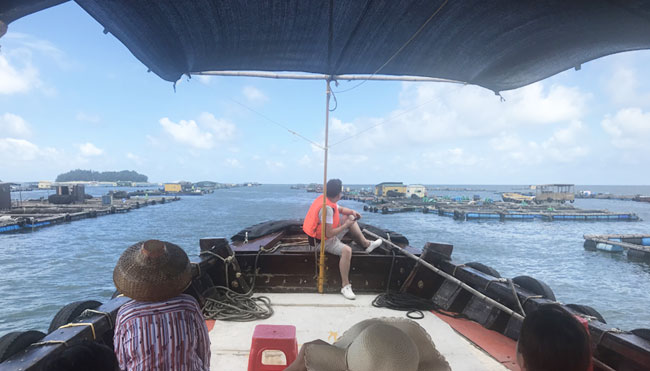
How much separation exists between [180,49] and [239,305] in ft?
11.2

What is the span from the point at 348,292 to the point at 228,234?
2887 centimetres

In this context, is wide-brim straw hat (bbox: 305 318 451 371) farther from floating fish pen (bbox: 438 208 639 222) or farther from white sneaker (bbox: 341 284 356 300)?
floating fish pen (bbox: 438 208 639 222)

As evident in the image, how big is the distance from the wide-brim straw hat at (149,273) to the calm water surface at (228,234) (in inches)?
204

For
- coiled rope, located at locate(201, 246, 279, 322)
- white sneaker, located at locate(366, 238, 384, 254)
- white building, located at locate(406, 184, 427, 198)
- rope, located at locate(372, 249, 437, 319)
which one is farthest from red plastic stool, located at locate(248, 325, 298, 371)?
white building, located at locate(406, 184, 427, 198)

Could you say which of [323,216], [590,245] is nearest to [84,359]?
[323,216]

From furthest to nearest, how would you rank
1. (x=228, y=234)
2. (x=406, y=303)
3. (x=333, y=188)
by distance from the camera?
(x=228, y=234) → (x=333, y=188) → (x=406, y=303)

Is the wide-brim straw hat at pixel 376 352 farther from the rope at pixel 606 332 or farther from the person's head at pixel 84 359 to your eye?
the rope at pixel 606 332

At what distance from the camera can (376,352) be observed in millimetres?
1106

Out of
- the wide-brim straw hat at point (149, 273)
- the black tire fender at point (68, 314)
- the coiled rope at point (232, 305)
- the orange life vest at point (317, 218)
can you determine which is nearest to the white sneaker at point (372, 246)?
the orange life vest at point (317, 218)

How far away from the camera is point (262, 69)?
17.5 ft

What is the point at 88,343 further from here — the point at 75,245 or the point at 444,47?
the point at 75,245

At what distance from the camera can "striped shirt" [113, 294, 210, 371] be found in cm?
158

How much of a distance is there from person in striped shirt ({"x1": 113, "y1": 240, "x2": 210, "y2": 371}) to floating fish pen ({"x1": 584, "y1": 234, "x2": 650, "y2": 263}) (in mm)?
31692

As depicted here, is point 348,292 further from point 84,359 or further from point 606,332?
point 84,359
